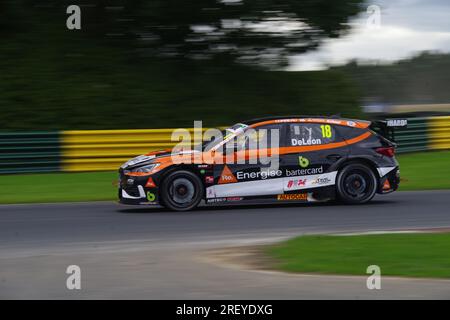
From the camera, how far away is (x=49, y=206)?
13.3 metres

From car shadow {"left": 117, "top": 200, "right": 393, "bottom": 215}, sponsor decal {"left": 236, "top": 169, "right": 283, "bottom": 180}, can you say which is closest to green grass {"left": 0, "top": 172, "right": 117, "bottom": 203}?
car shadow {"left": 117, "top": 200, "right": 393, "bottom": 215}

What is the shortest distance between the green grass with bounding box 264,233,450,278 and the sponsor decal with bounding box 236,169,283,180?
311 centimetres

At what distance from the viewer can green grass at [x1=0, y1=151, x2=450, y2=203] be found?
14.7 m

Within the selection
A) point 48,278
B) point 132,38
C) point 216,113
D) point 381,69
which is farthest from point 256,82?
point 381,69

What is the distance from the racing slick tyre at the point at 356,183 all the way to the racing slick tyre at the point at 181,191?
2.42m

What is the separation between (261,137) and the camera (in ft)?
41.2

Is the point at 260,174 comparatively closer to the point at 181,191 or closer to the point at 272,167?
the point at 272,167

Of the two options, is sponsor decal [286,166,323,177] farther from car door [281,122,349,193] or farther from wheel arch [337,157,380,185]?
wheel arch [337,157,380,185]

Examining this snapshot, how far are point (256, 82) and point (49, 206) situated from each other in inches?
449

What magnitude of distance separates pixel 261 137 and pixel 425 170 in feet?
25.0

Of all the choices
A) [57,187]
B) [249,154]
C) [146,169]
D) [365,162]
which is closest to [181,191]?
[146,169]
